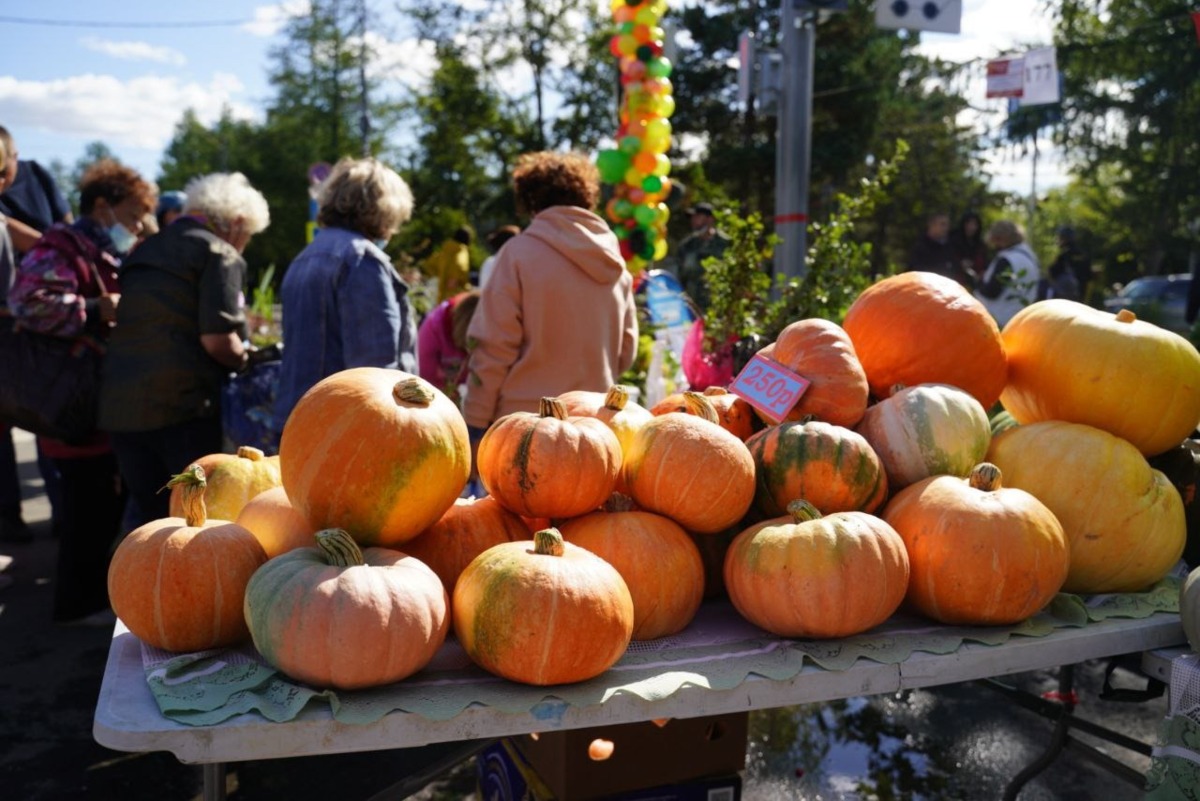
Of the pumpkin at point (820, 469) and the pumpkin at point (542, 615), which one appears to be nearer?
the pumpkin at point (542, 615)

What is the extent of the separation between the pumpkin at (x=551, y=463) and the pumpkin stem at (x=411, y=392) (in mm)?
186

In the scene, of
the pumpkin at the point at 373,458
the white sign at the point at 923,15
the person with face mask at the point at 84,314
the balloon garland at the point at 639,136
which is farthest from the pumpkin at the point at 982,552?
the white sign at the point at 923,15

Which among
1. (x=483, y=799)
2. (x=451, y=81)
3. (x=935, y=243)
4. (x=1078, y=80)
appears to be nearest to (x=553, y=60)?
(x=451, y=81)

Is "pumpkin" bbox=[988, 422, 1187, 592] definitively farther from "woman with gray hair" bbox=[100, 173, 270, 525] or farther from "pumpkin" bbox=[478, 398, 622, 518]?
"woman with gray hair" bbox=[100, 173, 270, 525]

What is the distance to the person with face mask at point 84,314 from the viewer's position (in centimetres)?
387

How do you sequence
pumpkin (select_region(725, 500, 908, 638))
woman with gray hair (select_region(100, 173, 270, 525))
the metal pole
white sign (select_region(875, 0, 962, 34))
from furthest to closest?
the metal pole → white sign (select_region(875, 0, 962, 34)) → woman with gray hair (select_region(100, 173, 270, 525)) → pumpkin (select_region(725, 500, 908, 638))

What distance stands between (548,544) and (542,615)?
0.15m

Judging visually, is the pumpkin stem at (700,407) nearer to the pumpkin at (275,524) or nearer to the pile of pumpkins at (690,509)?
the pile of pumpkins at (690,509)

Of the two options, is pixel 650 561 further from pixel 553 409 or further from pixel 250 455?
pixel 250 455

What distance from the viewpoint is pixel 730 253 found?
12.9 feet

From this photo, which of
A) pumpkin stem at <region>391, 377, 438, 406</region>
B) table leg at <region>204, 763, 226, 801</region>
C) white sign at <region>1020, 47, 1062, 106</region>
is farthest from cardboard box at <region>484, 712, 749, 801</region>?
white sign at <region>1020, 47, 1062, 106</region>

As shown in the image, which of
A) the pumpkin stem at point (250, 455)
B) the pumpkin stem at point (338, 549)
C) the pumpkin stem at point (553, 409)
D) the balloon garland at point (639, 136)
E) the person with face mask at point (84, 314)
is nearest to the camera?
the pumpkin stem at point (338, 549)

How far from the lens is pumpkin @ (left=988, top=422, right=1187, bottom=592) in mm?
2004

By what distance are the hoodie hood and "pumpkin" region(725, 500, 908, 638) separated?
1810 millimetres
